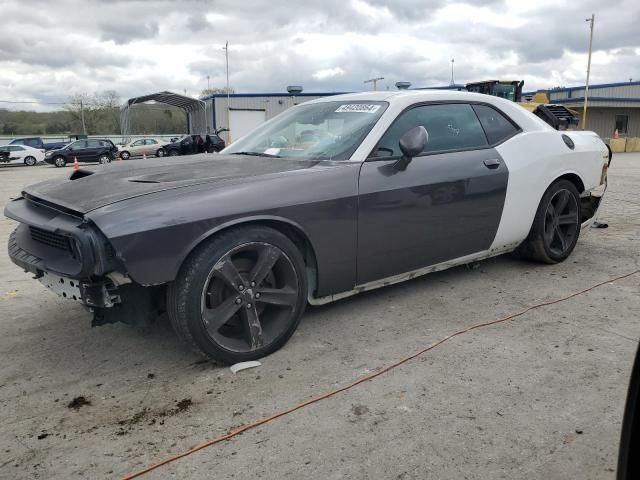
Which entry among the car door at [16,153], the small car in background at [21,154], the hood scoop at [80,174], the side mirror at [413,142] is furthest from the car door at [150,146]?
the side mirror at [413,142]

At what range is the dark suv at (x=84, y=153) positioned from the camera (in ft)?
90.0

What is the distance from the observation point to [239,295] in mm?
2869

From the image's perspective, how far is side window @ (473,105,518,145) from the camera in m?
4.14

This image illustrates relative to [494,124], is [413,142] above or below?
below

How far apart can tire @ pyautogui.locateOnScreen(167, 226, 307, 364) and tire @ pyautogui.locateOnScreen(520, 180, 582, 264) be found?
2429 mm

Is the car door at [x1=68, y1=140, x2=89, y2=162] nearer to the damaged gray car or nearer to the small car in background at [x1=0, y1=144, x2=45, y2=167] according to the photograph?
the small car in background at [x1=0, y1=144, x2=45, y2=167]

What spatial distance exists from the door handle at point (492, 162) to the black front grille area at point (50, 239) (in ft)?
9.43

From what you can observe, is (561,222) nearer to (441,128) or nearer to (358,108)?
(441,128)

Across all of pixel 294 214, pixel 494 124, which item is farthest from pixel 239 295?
pixel 494 124

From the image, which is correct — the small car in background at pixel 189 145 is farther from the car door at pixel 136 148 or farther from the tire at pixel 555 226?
the tire at pixel 555 226

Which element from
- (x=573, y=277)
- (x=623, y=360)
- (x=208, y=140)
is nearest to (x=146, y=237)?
(x=623, y=360)

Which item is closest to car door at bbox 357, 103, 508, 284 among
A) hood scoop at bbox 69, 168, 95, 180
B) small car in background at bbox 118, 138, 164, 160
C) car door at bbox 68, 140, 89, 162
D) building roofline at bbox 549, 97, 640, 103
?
hood scoop at bbox 69, 168, 95, 180

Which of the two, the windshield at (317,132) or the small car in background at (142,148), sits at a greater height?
the windshield at (317,132)

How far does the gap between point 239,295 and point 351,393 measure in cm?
80
